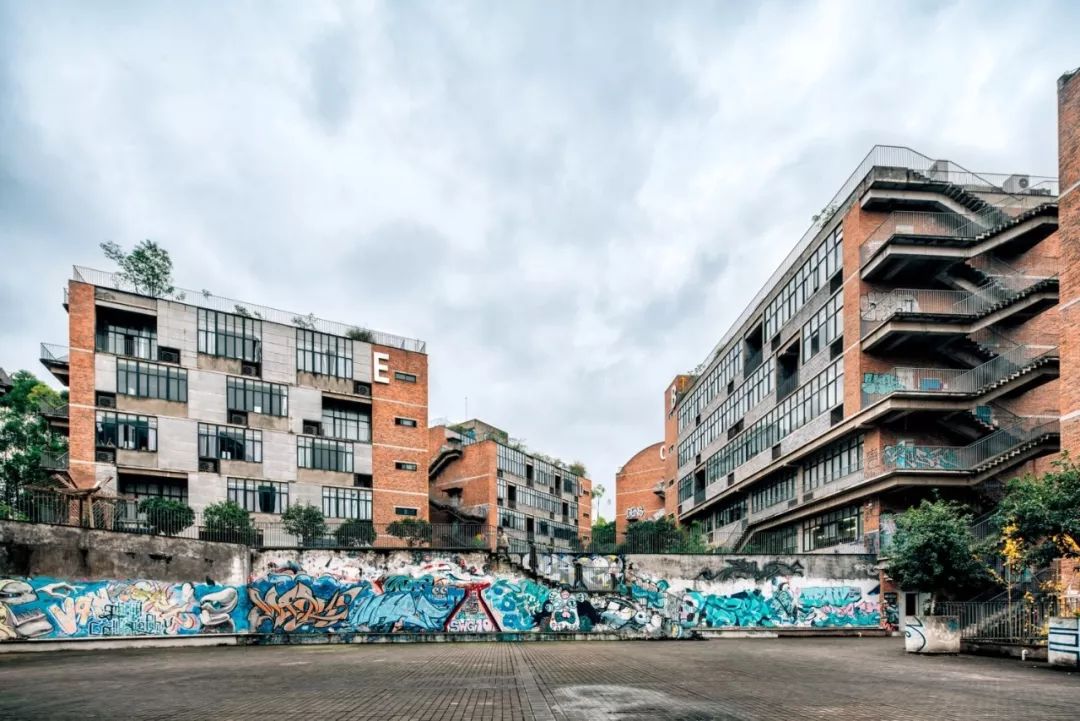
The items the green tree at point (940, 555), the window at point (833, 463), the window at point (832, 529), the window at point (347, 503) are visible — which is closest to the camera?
the green tree at point (940, 555)

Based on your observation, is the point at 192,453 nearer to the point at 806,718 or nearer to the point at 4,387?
the point at 4,387

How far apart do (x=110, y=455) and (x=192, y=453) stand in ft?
14.4

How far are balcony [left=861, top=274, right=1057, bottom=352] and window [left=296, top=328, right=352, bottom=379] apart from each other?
3458cm

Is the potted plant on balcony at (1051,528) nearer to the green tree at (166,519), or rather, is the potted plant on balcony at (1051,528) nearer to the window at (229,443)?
the green tree at (166,519)

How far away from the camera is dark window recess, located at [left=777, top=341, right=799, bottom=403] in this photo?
43.4m

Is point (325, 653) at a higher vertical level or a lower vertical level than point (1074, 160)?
lower

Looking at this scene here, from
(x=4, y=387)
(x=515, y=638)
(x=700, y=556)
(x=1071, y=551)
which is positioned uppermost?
(x=4, y=387)

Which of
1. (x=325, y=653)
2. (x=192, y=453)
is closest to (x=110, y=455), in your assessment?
(x=192, y=453)

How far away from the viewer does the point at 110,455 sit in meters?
43.8

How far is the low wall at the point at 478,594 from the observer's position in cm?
2959

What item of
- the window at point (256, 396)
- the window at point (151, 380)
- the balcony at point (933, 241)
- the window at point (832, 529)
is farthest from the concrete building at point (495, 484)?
the balcony at point (933, 241)

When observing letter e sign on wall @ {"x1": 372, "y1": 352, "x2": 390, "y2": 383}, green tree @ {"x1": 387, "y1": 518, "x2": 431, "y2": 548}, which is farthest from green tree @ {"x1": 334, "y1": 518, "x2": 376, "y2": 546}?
letter e sign on wall @ {"x1": 372, "y1": 352, "x2": 390, "y2": 383}

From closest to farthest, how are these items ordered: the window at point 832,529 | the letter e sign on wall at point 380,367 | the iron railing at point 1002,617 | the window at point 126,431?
1. the iron railing at point 1002,617
2. the window at point 832,529
3. the window at point 126,431
4. the letter e sign on wall at point 380,367

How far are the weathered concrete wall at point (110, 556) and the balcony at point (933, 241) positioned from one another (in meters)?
30.8
